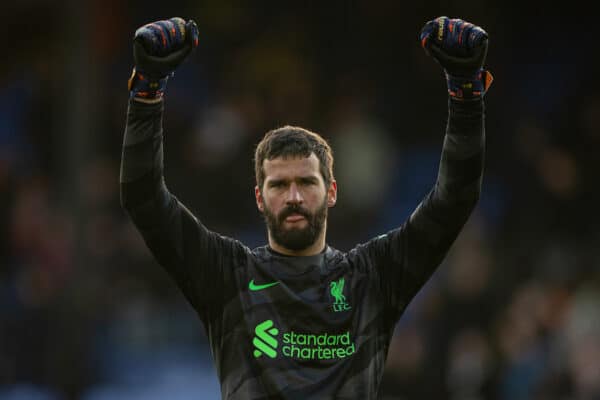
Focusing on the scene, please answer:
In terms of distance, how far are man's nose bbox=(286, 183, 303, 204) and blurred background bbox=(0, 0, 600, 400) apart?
11.0ft

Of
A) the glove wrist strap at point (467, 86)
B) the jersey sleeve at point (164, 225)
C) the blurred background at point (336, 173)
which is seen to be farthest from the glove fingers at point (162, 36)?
the blurred background at point (336, 173)

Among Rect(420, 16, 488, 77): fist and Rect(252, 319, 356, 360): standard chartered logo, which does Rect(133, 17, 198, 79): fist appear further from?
Rect(252, 319, 356, 360): standard chartered logo

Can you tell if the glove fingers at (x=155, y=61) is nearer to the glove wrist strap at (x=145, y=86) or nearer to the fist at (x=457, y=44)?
the glove wrist strap at (x=145, y=86)

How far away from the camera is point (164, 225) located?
126 inches

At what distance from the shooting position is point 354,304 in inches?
128

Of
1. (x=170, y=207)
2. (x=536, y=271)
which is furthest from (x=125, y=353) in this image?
(x=170, y=207)

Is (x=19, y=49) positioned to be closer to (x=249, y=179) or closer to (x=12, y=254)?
(x=12, y=254)

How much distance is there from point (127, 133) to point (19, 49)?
8.11m

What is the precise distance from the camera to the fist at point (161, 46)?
310 centimetres

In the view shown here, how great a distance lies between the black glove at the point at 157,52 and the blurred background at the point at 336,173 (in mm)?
3643

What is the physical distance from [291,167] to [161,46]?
21.1 inches

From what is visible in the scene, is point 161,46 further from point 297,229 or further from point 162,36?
A: point 297,229

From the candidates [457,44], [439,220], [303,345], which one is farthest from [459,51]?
[303,345]

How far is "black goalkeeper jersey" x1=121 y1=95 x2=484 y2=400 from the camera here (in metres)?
3.13
